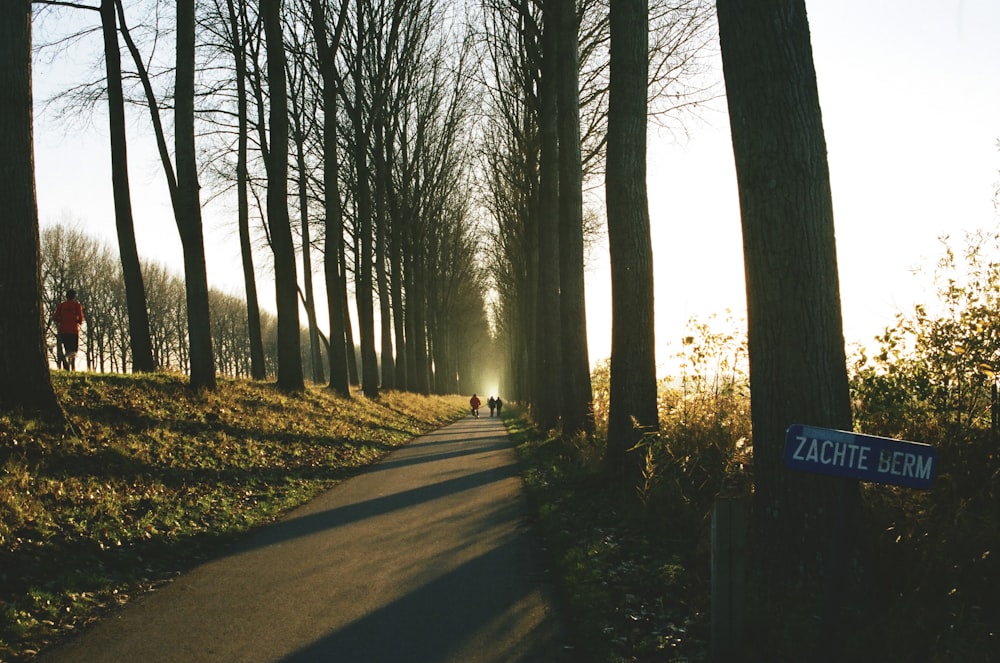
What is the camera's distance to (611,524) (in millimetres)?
7684

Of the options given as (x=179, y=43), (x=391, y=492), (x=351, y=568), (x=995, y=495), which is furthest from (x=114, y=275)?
(x=995, y=495)

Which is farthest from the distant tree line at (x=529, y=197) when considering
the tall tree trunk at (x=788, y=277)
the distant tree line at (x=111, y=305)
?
the distant tree line at (x=111, y=305)

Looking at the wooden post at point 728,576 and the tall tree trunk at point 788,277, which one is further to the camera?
the tall tree trunk at point 788,277

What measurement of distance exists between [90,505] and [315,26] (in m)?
16.6

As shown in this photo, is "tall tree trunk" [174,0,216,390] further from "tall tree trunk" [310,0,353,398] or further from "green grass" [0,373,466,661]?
"tall tree trunk" [310,0,353,398]

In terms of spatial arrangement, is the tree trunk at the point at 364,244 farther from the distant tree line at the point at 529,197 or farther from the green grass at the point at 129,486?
the green grass at the point at 129,486

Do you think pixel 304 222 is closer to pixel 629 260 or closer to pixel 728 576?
pixel 629 260

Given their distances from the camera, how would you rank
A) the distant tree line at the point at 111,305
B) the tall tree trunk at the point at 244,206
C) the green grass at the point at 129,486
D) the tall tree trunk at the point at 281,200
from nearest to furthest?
1. the green grass at the point at 129,486
2. the tall tree trunk at the point at 281,200
3. the tall tree trunk at the point at 244,206
4. the distant tree line at the point at 111,305

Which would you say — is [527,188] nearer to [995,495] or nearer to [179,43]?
[179,43]

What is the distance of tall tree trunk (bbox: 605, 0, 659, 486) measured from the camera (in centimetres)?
926

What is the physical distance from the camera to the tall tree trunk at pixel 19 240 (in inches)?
318

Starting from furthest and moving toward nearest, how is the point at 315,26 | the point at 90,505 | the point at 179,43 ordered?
the point at 315,26
the point at 179,43
the point at 90,505

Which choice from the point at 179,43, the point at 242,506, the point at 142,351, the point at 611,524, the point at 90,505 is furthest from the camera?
the point at 142,351

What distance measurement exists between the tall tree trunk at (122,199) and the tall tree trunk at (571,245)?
9.19 metres
